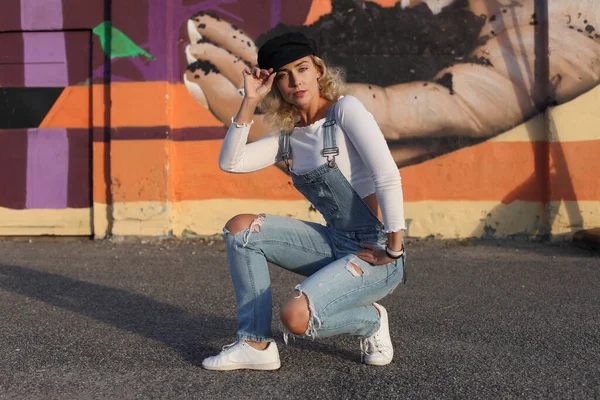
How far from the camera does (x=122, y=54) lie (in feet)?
23.2

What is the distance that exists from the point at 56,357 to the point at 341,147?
1.68 m

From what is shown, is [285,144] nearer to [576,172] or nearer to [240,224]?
[240,224]

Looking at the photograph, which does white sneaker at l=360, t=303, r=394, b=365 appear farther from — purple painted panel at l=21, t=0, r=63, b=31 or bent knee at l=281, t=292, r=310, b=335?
purple painted panel at l=21, t=0, r=63, b=31

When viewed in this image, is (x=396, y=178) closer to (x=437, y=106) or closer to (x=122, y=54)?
(x=437, y=106)

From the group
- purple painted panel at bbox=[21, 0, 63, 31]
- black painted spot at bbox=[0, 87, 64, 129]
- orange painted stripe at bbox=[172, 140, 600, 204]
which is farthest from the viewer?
black painted spot at bbox=[0, 87, 64, 129]

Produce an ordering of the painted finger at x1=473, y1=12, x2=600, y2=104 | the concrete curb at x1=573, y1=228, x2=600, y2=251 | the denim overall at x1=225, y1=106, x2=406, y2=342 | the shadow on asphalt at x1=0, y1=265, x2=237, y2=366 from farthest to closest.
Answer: the painted finger at x1=473, y1=12, x2=600, y2=104
the concrete curb at x1=573, y1=228, x2=600, y2=251
the shadow on asphalt at x1=0, y1=265, x2=237, y2=366
the denim overall at x1=225, y1=106, x2=406, y2=342

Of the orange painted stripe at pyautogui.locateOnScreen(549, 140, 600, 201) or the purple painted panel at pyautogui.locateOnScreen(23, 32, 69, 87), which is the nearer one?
the orange painted stripe at pyautogui.locateOnScreen(549, 140, 600, 201)

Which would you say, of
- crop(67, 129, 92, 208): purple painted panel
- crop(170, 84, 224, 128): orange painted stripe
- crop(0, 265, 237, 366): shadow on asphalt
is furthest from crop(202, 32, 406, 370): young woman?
crop(67, 129, 92, 208): purple painted panel

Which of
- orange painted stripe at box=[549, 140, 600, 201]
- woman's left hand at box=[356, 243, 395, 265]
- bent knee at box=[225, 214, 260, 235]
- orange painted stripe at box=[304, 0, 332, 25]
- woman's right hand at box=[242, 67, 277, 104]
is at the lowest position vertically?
orange painted stripe at box=[549, 140, 600, 201]

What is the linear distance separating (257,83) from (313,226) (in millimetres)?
714

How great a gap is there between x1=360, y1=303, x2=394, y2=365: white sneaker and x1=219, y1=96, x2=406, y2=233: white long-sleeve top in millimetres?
570

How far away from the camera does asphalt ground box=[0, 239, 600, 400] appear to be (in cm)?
294

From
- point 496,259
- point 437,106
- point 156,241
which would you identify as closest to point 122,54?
point 156,241

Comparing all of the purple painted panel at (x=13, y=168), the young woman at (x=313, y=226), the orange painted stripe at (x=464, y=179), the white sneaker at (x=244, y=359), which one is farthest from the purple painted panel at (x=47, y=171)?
the white sneaker at (x=244, y=359)
